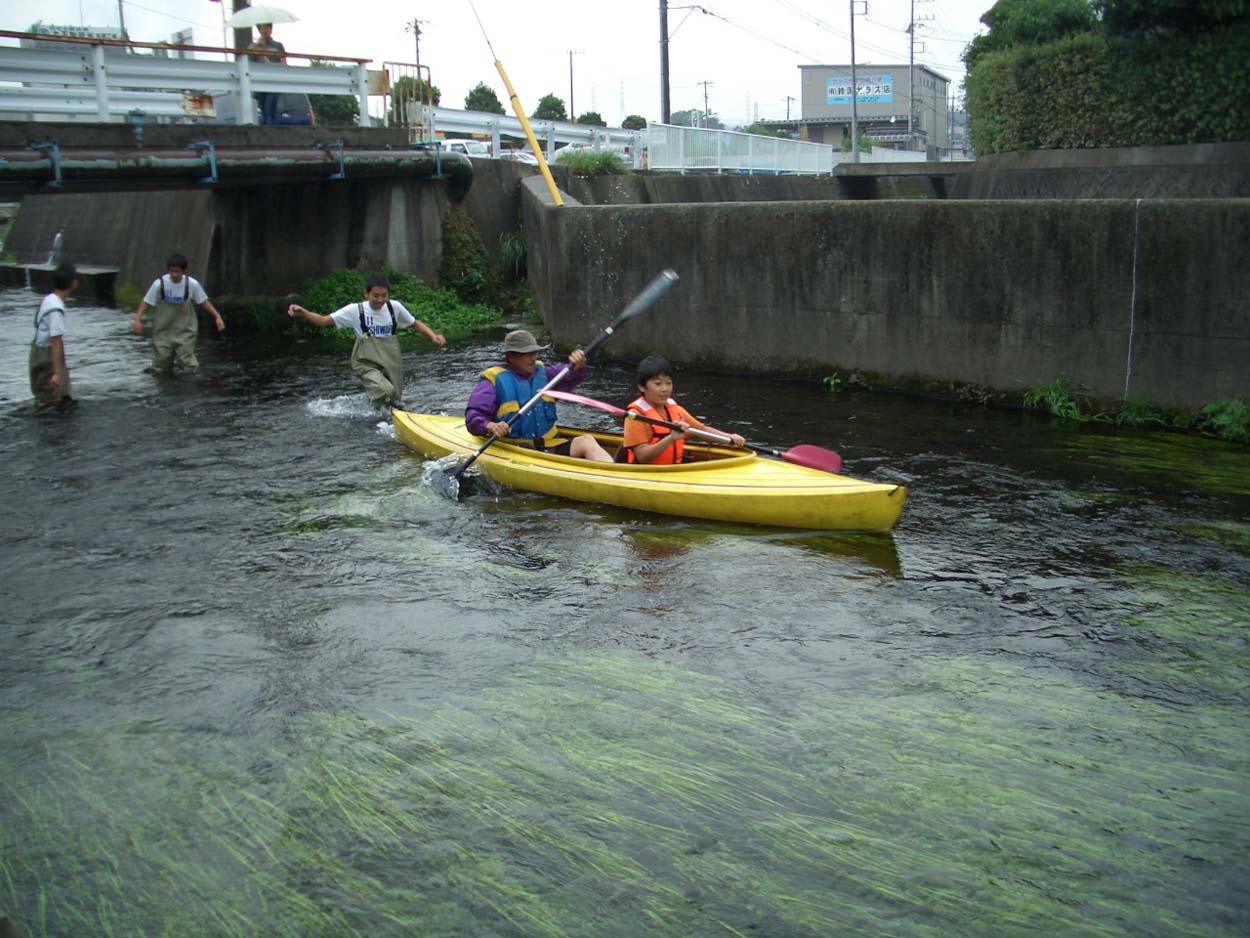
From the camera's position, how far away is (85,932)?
387 cm

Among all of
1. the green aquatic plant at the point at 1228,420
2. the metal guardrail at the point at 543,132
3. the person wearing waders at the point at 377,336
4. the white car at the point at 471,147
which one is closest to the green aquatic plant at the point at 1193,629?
the green aquatic plant at the point at 1228,420

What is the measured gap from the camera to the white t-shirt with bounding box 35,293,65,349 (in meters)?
11.4

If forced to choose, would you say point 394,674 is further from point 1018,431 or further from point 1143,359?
point 1143,359

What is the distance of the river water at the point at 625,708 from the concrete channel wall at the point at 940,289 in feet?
3.55

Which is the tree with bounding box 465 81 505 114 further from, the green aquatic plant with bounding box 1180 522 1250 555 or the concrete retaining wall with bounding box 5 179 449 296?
the green aquatic plant with bounding box 1180 522 1250 555

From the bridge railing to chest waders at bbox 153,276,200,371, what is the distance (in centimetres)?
281

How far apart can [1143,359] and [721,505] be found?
459 centimetres

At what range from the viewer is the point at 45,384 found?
1192 cm

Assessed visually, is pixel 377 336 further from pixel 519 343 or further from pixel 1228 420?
pixel 1228 420

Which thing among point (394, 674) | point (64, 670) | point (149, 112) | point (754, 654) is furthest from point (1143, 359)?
point (149, 112)

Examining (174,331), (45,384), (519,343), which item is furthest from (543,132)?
(519,343)

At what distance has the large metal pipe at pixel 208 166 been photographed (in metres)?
13.0

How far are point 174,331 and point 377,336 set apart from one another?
4087 millimetres

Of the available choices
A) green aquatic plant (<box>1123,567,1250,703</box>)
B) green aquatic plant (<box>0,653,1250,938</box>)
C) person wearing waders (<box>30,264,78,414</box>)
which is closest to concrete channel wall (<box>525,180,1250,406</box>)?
green aquatic plant (<box>1123,567,1250,703</box>)
